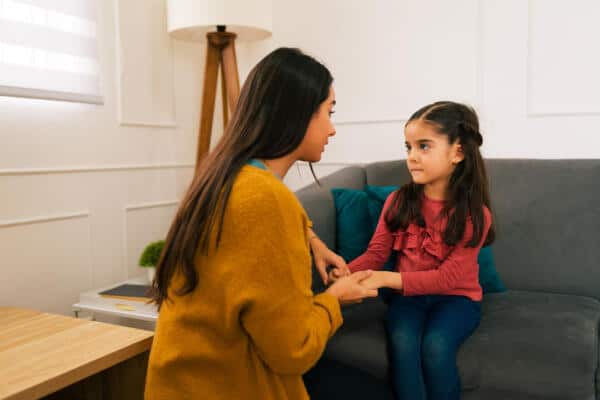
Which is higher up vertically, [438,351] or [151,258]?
[151,258]

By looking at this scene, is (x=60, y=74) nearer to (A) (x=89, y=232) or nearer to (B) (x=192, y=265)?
(A) (x=89, y=232)

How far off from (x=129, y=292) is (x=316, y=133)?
1232mm

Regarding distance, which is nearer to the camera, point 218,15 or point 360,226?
point 360,226

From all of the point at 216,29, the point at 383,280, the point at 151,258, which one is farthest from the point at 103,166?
the point at 383,280

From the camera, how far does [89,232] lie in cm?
223

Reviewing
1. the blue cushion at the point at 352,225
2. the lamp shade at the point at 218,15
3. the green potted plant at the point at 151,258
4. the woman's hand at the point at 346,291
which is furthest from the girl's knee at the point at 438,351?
the lamp shade at the point at 218,15

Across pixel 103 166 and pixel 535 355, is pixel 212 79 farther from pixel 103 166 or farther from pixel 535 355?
pixel 535 355

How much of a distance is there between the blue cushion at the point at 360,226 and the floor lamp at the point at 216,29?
74 centimetres

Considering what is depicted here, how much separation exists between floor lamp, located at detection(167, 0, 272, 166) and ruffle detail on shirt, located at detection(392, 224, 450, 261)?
106 centimetres

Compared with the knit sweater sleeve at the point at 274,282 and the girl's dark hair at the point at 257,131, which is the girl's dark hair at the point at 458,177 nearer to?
the girl's dark hair at the point at 257,131

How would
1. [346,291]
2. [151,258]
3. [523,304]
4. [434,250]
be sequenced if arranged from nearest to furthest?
[346,291] → [434,250] → [523,304] → [151,258]

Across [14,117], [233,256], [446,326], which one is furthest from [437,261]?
[14,117]

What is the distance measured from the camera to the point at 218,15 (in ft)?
7.45

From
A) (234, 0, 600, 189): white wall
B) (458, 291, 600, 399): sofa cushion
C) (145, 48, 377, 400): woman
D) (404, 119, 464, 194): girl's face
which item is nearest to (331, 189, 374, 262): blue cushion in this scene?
(404, 119, 464, 194): girl's face
